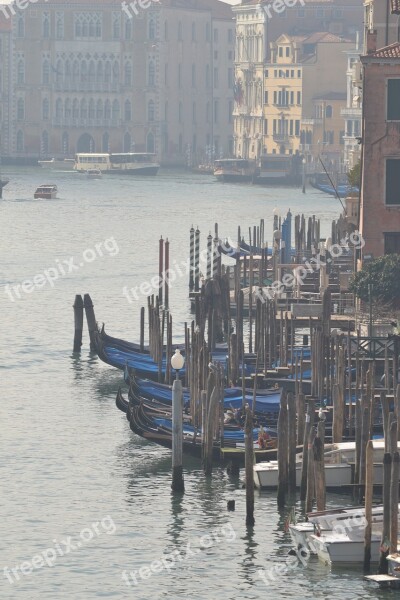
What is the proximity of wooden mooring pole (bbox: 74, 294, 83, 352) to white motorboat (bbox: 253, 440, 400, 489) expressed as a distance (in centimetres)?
1646

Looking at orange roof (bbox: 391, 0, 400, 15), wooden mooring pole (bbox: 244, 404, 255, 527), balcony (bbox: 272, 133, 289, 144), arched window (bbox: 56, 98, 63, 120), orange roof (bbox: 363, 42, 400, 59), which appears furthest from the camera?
arched window (bbox: 56, 98, 63, 120)

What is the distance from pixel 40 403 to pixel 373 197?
8.45 metres

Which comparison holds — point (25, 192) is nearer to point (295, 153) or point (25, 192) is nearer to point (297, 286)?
point (295, 153)

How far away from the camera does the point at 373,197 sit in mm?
43500

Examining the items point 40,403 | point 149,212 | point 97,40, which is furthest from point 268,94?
point 40,403

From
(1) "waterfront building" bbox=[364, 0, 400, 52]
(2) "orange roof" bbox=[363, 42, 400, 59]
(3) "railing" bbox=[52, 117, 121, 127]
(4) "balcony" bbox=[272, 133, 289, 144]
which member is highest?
(1) "waterfront building" bbox=[364, 0, 400, 52]

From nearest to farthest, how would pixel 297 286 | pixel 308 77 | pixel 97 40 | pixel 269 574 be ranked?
pixel 269 574 < pixel 297 286 < pixel 308 77 < pixel 97 40

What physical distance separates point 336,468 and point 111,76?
135249 millimetres

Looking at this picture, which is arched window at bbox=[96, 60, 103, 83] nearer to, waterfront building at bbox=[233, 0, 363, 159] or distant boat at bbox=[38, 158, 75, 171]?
distant boat at bbox=[38, 158, 75, 171]

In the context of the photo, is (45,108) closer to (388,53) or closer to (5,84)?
(5,84)

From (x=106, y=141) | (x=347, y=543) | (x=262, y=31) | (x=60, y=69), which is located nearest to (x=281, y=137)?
(x=262, y=31)

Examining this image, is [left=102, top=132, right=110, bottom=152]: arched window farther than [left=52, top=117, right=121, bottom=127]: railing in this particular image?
No

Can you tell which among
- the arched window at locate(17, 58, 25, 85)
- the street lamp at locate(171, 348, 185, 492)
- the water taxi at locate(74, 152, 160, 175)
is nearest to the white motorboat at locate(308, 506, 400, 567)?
the street lamp at locate(171, 348, 185, 492)

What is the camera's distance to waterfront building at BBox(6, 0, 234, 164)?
162750mm
